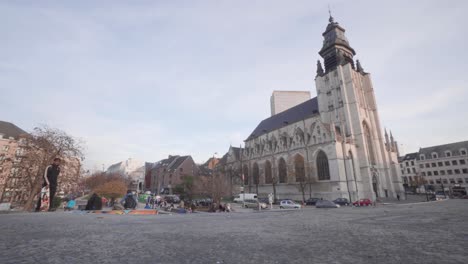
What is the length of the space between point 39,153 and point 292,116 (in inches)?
2125

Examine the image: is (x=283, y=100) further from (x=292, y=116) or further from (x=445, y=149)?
(x=445, y=149)

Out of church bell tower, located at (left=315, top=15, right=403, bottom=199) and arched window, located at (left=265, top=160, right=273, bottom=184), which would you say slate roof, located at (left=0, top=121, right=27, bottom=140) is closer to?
arched window, located at (left=265, top=160, right=273, bottom=184)

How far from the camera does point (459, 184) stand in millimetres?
68875

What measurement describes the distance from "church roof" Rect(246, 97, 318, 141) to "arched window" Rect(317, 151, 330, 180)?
12.5 m

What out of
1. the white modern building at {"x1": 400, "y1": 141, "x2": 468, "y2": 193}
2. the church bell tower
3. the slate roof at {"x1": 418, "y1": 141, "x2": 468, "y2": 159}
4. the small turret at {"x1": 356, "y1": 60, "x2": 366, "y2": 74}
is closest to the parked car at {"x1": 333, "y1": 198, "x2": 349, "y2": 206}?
the church bell tower

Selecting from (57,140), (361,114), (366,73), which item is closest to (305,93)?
(366,73)

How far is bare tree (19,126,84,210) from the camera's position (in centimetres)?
2275

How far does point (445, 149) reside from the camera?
76000mm

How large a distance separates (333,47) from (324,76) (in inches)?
270

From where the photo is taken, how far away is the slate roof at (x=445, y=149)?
72.2m

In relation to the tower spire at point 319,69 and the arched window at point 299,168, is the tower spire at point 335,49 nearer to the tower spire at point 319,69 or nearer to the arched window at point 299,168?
the tower spire at point 319,69

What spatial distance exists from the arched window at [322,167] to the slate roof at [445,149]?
58.6 metres

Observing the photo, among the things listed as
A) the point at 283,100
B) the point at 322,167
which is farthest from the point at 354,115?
the point at 283,100

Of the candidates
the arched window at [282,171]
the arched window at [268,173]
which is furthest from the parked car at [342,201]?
the arched window at [268,173]
